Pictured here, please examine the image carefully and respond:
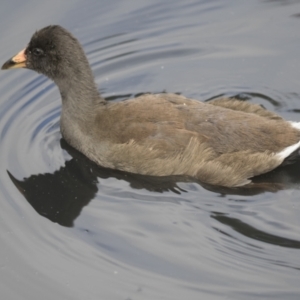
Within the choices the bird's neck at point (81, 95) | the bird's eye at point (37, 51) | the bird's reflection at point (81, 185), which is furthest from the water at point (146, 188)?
the bird's eye at point (37, 51)

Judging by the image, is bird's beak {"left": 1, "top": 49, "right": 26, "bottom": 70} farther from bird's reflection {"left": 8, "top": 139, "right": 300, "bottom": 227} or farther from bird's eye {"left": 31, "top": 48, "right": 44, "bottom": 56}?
bird's reflection {"left": 8, "top": 139, "right": 300, "bottom": 227}

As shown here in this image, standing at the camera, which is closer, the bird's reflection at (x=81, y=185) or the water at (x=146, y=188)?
the water at (x=146, y=188)

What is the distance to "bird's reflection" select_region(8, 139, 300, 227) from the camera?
321 inches

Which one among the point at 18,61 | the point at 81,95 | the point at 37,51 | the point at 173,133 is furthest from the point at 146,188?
the point at 18,61

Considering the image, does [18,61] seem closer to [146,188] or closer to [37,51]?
[37,51]

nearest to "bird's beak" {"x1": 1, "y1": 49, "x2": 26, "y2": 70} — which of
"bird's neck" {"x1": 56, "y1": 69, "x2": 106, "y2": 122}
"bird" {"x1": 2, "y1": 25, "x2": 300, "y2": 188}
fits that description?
"bird" {"x1": 2, "y1": 25, "x2": 300, "y2": 188}

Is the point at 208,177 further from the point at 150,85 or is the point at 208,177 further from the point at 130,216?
the point at 150,85

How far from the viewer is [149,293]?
6.84 meters

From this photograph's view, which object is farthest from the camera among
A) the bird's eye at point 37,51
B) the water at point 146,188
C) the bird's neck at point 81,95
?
the bird's eye at point 37,51

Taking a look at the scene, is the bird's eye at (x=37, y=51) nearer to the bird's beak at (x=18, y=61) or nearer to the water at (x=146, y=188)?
the bird's beak at (x=18, y=61)

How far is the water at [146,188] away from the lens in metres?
7.05

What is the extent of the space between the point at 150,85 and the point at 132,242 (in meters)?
3.03

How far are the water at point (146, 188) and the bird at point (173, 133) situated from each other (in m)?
0.17

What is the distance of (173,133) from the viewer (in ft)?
26.9
